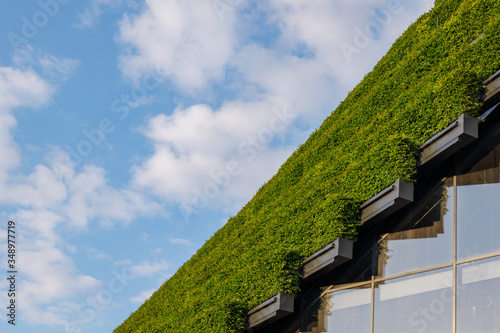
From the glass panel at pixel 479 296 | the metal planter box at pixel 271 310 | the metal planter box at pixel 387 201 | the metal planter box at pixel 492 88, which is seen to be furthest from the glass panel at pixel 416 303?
the metal planter box at pixel 492 88

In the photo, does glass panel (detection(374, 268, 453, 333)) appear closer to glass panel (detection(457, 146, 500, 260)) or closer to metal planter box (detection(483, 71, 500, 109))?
glass panel (detection(457, 146, 500, 260))

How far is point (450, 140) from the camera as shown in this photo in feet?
33.3

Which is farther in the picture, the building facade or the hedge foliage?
the hedge foliage

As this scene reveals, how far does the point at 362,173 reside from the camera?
11617mm

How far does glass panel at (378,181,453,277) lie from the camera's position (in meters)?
10.3

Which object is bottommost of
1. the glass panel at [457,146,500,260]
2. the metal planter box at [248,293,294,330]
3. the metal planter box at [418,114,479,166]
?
the metal planter box at [248,293,294,330]

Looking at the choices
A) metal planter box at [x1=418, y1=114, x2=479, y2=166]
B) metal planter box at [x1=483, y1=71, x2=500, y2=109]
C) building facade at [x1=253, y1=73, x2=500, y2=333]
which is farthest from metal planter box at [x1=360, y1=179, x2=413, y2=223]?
metal planter box at [x1=483, y1=71, x2=500, y2=109]

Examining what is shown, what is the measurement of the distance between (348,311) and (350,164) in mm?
3247

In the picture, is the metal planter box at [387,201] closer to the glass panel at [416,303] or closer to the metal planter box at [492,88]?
the glass panel at [416,303]

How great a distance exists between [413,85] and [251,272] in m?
6.09

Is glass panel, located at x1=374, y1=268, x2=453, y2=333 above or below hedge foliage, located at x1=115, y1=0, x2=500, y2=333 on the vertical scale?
below

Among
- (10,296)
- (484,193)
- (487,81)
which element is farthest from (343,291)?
(10,296)

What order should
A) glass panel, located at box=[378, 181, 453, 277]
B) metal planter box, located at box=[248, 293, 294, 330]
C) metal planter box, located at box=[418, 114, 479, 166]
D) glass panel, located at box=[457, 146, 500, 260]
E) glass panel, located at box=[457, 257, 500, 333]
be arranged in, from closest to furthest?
glass panel, located at box=[457, 257, 500, 333] → glass panel, located at box=[457, 146, 500, 260] → metal planter box, located at box=[418, 114, 479, 166] → glass panel, located at box=[378, 181, 453, 277] → metal planter box, located at box=[248, 293, 294, 330]

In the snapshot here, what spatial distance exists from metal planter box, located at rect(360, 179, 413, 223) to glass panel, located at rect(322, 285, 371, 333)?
154 cm
